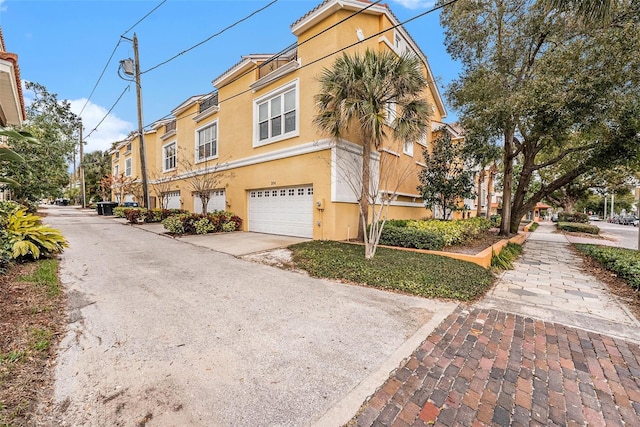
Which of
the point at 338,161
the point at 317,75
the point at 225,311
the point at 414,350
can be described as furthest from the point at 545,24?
the point at 225,311

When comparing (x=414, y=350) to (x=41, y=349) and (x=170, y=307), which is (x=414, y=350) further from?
(x=41, y=349)

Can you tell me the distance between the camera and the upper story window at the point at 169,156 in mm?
20109

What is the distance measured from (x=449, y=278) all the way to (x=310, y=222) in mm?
6111

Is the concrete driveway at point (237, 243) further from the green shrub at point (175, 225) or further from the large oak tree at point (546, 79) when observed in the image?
the large oak tree at point (546, 79)

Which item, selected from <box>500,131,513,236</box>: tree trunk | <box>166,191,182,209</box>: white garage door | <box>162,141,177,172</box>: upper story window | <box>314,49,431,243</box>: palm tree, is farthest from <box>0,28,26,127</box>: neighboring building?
<box>500,131,513,236</box>: tree trunk

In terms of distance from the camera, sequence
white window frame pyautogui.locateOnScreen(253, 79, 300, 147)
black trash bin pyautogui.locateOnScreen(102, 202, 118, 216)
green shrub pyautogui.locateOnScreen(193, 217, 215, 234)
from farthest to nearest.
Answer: black trash bin pyautogui.locateOnScreen(102, 202, 118, 216)
green shrub pyautogui.locateOnScreen(193, 217, 215, 234)
white window frame pyautogui.locateOnScreen(253, 79, 300, 147)

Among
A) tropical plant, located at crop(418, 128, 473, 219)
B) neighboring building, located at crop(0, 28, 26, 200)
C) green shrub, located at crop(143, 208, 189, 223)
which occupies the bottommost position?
green shrub, located at crop(143, 208, 189, 223)

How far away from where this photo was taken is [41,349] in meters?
2.80

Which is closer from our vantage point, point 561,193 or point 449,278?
point 449,278

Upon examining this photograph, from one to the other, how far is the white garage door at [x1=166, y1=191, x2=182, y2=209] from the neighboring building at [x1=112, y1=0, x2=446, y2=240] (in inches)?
69.1

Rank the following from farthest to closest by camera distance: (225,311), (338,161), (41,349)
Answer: (338,161) < (225,311) < (41,349)

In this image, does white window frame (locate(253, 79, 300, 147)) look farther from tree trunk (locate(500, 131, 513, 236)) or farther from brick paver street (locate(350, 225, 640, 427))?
tree trunk (locate(500, 131, 513, 236))

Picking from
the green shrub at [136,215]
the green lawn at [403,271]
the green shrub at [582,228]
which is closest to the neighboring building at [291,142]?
the green shrub at [136,215]

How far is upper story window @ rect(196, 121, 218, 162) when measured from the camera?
15.9 m
